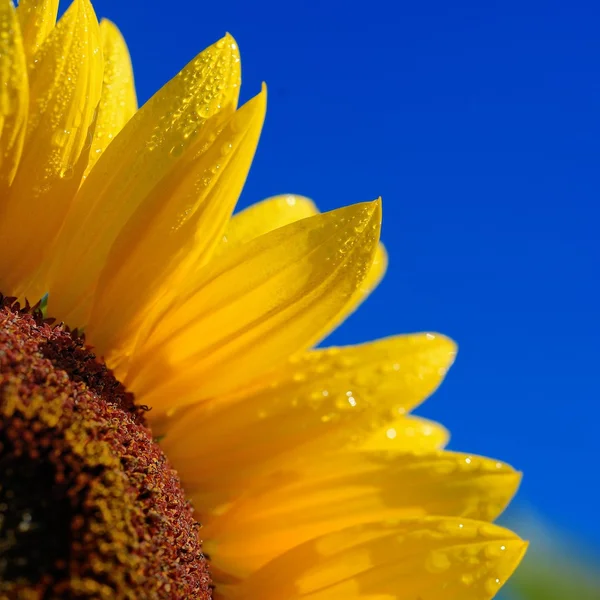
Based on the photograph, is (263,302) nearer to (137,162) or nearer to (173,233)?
(173,233)

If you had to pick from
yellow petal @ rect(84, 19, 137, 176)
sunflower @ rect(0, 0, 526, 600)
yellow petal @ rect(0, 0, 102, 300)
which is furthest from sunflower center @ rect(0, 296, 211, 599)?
yellow petal @ rect(84, 19, 137, 176)

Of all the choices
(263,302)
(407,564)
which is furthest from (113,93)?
(407,564)

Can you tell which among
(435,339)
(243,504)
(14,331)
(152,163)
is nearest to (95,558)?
(14,331)

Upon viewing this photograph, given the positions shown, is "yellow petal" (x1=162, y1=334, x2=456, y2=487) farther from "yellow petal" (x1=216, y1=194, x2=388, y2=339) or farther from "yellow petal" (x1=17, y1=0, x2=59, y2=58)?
"yellow petal" (x1=17, y1=0, x2=59, y2=58)

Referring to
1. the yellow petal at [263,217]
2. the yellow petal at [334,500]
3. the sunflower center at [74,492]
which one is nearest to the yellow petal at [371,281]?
the yellow petal at [263,217]

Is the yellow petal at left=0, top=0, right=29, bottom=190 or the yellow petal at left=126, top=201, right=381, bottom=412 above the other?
the yellow petal at left=0, top=0, right=29, bottom=190

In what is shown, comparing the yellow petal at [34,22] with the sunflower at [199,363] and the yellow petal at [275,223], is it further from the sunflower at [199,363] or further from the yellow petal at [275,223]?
the yellow petal at [275,223]

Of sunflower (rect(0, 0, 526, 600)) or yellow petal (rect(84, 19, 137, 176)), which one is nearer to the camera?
sunflower (rect(0, 0, 526, 600))
